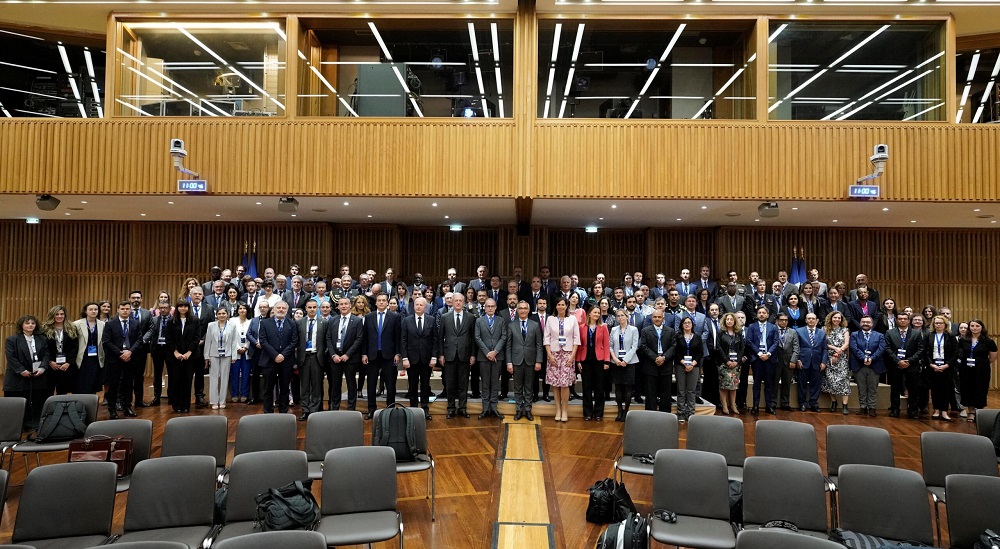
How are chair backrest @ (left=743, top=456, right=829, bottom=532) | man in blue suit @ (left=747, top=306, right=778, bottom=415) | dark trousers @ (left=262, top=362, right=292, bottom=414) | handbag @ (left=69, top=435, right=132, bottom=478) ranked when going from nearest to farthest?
chair backrest @ (left=743, top=456, right=829, bottom=532) < handbag @ (left=69, top=435, right=132, bottom=478) < dark trousers @ (left=262, top=362, right=292, bottom=414) < man in blue suit @ (left=747, top=306, right=778, bottom=415)

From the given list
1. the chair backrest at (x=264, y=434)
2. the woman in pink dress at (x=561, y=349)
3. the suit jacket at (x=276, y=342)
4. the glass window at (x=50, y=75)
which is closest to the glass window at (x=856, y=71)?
the woman in pink dress at (x=561, y=349)

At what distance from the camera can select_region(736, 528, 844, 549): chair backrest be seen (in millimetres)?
2334

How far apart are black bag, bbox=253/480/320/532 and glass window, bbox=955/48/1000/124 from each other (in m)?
9.63

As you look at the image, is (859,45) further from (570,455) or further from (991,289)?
(570,455)

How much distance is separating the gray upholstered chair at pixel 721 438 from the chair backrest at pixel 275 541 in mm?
2842

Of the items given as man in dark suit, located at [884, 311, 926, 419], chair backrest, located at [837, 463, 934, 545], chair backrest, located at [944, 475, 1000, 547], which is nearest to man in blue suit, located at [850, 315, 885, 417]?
man in dark suit, located at [884, 311, 926, 419]

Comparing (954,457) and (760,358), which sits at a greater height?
(760,358)

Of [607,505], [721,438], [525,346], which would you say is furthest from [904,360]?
[607,505]

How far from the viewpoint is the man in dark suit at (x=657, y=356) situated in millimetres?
6766

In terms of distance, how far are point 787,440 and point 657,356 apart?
105 inches

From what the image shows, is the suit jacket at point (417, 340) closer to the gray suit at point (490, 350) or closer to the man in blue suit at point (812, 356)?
the gray suit at point (490, 350)

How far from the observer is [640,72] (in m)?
8.27

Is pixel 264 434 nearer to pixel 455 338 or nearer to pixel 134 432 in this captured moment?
pixel 134 432

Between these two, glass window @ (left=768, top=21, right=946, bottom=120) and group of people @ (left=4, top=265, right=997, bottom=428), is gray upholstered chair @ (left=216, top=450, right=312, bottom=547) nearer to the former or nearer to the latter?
group of people @ (left=4, top=265, right=997, bottom=428)
